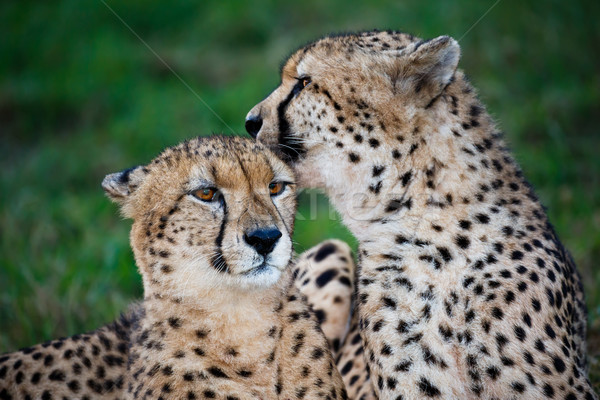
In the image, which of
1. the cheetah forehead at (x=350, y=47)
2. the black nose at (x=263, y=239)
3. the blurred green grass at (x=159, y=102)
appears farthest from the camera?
the blurred green grass at (x=159, y=102)

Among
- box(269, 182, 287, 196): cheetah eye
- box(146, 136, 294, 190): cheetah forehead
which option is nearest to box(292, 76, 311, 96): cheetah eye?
box(146, 136, 294, 190): cheetah forehead

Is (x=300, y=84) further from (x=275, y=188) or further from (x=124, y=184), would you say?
(x=124, y=184)

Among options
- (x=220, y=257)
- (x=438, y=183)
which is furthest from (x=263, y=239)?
(x=438, y=183)

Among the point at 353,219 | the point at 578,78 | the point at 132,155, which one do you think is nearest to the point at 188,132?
the point at 132,155

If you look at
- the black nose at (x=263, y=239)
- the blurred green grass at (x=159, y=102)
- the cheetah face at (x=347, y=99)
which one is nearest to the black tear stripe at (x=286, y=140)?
the cheetah face at (x=347, y=99)

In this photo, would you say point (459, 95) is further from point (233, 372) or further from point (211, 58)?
point (211, 58)

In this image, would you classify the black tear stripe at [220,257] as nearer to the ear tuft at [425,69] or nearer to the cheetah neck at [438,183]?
the cheetah neck at [438,183]

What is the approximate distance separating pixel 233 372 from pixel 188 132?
13.8 ft

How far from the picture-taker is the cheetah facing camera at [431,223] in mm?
2148

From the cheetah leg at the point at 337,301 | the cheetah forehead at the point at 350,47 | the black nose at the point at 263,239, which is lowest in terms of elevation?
the cheetah leg at the point at 337,301

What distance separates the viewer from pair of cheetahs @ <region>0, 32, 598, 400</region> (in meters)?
2.16

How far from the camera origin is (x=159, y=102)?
7066 millimetres

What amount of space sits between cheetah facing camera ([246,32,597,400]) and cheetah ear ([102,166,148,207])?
1.46 ft

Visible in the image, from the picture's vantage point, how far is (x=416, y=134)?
7.73ft
